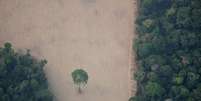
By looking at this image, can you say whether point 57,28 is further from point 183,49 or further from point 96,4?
point 183,49

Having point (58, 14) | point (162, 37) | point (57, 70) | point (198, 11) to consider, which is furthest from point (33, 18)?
point (198, 11)

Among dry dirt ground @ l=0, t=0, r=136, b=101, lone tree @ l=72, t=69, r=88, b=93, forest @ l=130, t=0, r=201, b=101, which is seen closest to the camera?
forest @ l=130, t=0, r=201, b=101

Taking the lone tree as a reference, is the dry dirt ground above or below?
above

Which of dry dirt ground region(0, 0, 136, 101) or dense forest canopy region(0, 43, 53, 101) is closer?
dense forest canopy region(0, 43, 53, 101)

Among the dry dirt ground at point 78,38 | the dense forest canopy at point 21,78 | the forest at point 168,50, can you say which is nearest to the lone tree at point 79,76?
the dry dirt ground at point 78,38

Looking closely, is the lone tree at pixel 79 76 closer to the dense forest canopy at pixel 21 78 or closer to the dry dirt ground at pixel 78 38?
the dry dirt ground at pixel 78 38

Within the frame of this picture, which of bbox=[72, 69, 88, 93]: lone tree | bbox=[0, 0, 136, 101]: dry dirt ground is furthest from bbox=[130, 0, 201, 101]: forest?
bbox=[72, 69, 88, 93]: lone tree

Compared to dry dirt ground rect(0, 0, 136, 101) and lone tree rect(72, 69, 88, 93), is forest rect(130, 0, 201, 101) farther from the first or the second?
lone tree rect(72, 69, 88, 93)

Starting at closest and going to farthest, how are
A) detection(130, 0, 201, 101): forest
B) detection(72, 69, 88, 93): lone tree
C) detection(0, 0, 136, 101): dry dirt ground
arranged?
1. detection(130, 0, 201, 101): forest
2. detection(72, 69, 88, 93): lone tree
3. detection(0, 0, 136, 101): dry dirt ground
